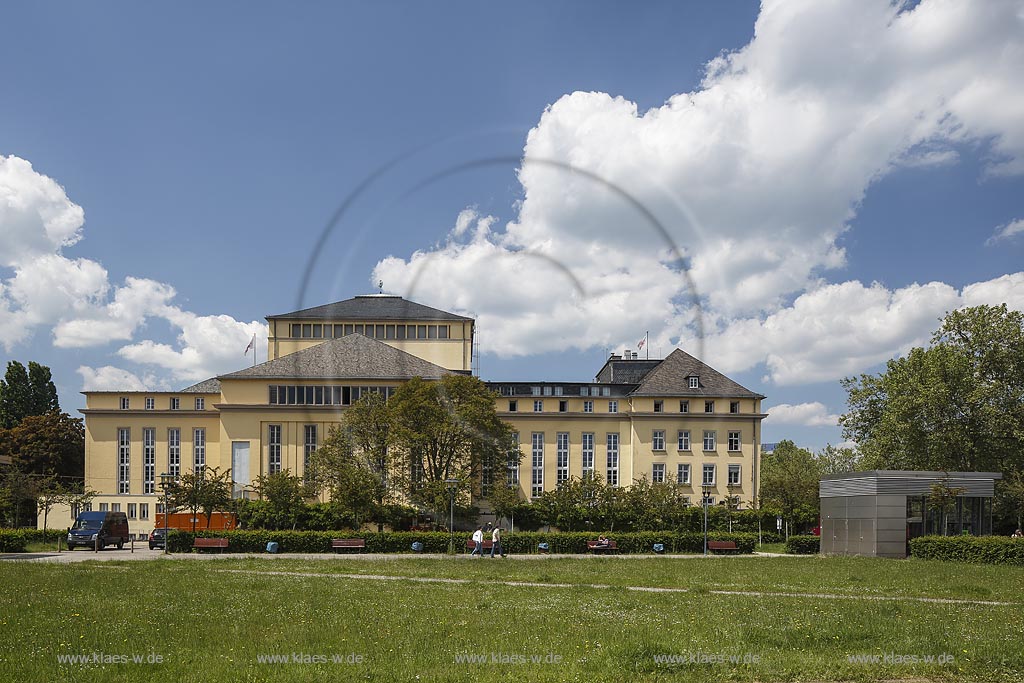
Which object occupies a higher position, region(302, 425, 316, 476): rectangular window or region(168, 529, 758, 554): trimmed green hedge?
region(302, 425, 316, 476): rectangular window

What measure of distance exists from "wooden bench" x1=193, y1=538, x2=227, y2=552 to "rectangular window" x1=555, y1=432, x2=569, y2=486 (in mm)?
36617

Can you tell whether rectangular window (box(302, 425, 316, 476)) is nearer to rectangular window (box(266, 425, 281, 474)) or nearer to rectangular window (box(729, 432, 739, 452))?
rectangular window (box(266, 425, 281, 474))

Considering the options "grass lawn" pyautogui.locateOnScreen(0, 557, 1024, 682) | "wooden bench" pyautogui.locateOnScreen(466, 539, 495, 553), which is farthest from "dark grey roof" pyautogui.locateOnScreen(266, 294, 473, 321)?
"grass lawn" pyautogui.locateOnScreen(0, 557, 1024, 682)

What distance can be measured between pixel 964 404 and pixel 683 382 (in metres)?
22.7

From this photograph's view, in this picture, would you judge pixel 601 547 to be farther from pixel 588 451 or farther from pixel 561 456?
pixel 588 451

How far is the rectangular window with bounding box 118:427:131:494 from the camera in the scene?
78.9 metres

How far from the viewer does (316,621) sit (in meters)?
19.9

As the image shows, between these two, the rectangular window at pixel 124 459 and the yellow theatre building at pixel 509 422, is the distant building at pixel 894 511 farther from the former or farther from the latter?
the rectangular window at pixel 124 459

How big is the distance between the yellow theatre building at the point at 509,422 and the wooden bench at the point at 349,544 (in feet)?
84.4

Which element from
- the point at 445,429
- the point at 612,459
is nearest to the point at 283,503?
the point at 445,429

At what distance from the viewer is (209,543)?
49.1 m

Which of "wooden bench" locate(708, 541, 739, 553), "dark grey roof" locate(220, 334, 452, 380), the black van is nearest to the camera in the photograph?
"wooden bench" locate(708, 541, 739, 553)

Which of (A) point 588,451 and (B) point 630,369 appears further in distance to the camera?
(B) point 630,369

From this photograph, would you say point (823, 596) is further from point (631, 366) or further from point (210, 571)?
point (631, 366)
